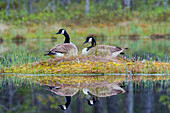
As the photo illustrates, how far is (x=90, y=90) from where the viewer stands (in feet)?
29.8

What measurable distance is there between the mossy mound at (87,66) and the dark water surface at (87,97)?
158 centimetres

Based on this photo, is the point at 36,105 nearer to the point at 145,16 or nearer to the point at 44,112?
the point at 44,112

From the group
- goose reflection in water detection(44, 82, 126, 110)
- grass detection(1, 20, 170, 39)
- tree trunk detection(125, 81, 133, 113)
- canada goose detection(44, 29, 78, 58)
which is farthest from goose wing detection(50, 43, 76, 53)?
grass detection(1, 20, 170, 39)

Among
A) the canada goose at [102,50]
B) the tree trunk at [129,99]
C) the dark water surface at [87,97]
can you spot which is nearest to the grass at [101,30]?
the canada goose at [102,50]

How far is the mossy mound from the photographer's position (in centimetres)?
1186

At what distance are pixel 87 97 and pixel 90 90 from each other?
30.9 inches

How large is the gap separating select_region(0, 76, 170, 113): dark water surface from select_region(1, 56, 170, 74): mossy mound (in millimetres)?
1578

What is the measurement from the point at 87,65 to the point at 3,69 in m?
3.15

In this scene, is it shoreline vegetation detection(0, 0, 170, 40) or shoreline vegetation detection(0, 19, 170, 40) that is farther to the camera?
shoreline vegetation detection(0, 0, 170, 40)

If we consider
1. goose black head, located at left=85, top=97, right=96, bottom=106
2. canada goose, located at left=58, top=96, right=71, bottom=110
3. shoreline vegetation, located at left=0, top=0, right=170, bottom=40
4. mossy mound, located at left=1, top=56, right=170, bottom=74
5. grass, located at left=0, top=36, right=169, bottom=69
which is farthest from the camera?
shoreline vegetation, located at left=0, top=0, right=170, bottom=40

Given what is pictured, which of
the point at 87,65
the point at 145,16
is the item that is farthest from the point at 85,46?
the point at 145,16

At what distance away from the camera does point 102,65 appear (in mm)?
12172

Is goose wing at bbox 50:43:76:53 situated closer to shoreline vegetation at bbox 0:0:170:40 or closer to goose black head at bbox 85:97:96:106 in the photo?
goose black head at bbox 85:97:96:106

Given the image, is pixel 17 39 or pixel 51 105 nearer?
pixel 51 105
